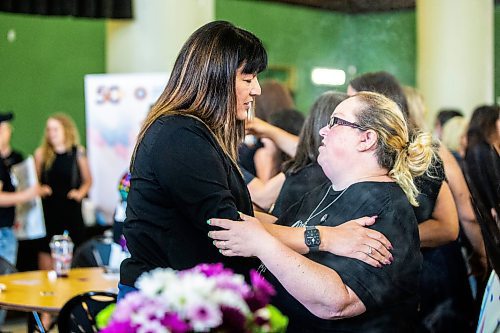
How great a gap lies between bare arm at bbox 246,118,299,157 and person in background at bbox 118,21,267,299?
1111 mm

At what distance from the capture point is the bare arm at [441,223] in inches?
133

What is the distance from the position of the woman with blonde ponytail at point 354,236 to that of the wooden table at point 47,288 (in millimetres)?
1444

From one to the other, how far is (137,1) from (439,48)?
281cm

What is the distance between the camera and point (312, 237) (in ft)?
7.72

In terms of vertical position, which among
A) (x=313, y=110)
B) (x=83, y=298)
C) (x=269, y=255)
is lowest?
(x=83, y=298)

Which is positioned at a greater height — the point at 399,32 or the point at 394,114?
the point at 399,32

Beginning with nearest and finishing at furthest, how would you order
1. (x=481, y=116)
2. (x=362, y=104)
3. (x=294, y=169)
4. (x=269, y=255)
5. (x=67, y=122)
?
(x=269, y=255), (x=362, y=104), (x=294, y=169), (x=481, y=116), (x=67, y=122)

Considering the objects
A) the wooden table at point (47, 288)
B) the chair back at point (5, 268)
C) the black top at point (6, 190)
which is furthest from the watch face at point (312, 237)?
the black top at point (6, 190)

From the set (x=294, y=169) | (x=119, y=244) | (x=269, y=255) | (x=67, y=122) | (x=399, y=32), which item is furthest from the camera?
(x=399, y=32)

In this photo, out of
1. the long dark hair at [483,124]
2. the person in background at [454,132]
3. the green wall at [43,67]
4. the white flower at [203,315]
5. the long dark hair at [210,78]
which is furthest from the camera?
the green wall at [43,67]

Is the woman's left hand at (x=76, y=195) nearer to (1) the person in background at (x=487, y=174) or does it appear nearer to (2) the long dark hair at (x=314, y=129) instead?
(2) the long dark hair at (x=314, y=129)

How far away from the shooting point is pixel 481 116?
509 cm

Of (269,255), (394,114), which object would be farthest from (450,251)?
(269,255)

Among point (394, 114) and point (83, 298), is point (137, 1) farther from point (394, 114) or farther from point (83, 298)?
point (394, 114)
